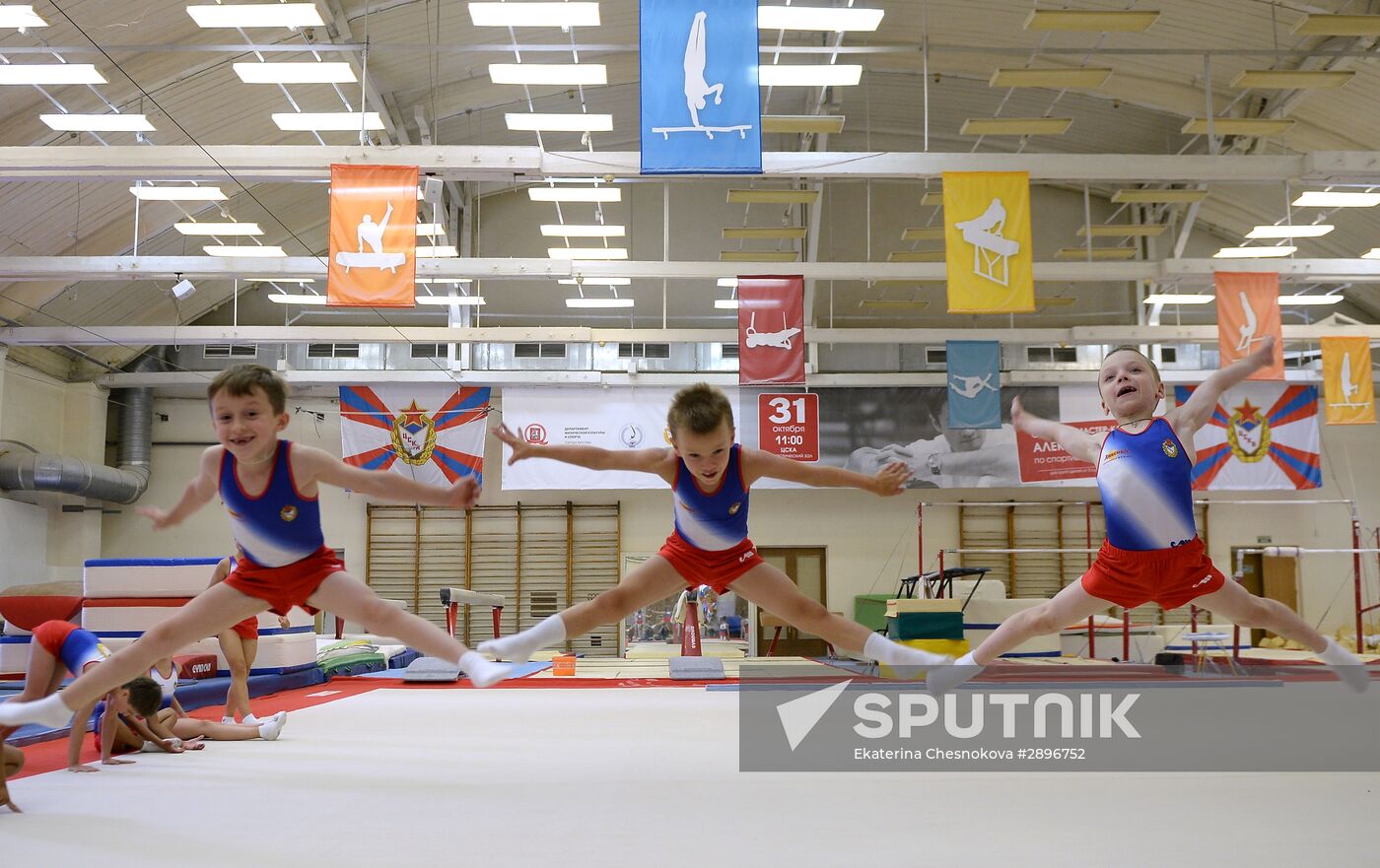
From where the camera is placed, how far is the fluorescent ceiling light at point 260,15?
9.80 m

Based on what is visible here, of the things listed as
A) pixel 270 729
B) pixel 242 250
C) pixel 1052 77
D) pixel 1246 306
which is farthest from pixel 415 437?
pixel 1246 306

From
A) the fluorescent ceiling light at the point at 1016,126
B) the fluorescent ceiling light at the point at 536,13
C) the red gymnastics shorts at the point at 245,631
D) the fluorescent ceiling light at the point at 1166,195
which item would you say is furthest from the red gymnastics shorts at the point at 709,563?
the fluorescent ceiling light at the point at 1166,195

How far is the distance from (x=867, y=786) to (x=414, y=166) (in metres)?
7.80

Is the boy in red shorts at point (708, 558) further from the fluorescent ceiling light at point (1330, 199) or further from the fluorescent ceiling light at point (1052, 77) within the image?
the fluorescent ceiling light at point (1330, 199)

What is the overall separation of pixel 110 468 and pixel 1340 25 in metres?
20.6

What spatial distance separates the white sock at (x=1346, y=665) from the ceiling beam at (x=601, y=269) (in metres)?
10.4

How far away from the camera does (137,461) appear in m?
21.2

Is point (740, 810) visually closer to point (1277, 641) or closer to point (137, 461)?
point (1277, 641)

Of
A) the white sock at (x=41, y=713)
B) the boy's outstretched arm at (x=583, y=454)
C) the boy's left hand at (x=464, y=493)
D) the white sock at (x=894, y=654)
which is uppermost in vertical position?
the boy's outstretched arm at (x=583, y=454)

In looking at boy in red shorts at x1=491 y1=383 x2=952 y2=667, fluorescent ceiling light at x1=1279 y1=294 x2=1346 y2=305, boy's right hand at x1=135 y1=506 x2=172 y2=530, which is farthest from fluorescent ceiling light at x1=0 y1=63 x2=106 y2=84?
fluorescent ceiling light at x1=1279 y1=294 x2=1346 y2=305

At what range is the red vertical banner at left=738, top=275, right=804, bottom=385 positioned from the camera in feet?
41.5

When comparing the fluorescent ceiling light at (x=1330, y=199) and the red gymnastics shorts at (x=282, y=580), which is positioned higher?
the fluorescent ceiling light at (x=1330, y=199)

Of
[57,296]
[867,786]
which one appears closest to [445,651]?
[867,786]

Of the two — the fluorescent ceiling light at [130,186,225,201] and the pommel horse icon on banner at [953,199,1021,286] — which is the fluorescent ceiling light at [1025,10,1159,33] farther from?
the fluorescent ceiling light at [130,186,225,201]
